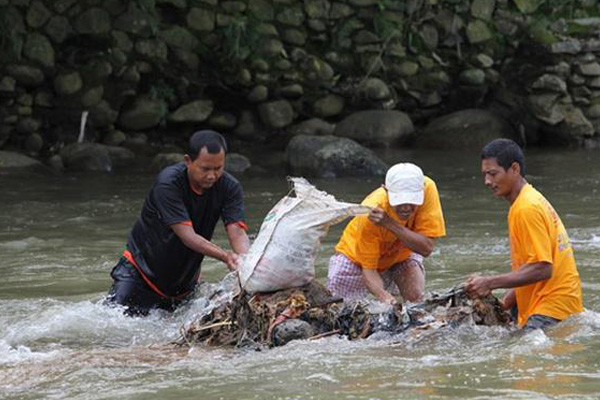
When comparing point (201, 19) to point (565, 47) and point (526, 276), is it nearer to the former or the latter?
point (565, 47)

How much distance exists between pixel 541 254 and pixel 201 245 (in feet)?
6.89

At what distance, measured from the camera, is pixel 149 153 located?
17.3m

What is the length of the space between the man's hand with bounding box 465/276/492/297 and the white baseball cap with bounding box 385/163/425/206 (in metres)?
0.57

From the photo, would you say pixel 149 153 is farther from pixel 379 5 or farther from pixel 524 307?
pixel 524 307

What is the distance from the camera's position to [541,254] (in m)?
6.44

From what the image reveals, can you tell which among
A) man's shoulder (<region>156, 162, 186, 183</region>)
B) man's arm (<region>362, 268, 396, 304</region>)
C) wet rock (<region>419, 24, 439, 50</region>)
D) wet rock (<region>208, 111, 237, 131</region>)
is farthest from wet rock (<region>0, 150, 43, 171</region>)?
man's arm (<region>362, 268, 396, 304</region>)

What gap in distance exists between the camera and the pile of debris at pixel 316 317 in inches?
267

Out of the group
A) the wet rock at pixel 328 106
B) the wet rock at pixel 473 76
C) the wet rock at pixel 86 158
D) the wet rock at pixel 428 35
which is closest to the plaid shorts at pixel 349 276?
the wet rock at pixel 86 158

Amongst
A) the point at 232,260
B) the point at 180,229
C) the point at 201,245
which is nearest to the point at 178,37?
the point at 180,229

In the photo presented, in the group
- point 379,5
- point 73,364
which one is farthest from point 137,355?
point 379,5

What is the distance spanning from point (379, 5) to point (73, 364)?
41.1 feet

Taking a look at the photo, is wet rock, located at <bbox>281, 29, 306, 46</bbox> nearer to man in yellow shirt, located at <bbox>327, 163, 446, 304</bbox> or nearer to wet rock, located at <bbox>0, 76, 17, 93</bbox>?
wet rock, located at <bbox>0, 76, 17, 93</bbox>

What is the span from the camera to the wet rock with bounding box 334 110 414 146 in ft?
59.4

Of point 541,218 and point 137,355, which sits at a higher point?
point 541,218
